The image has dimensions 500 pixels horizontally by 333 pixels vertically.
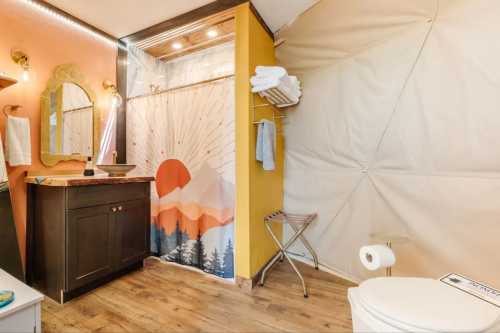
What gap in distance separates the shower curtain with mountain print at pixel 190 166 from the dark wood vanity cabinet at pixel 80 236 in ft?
1.07

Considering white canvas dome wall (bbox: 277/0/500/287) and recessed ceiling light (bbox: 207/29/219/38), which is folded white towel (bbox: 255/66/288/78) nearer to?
white canvas dome wall (bbox: 277/0/500/287)

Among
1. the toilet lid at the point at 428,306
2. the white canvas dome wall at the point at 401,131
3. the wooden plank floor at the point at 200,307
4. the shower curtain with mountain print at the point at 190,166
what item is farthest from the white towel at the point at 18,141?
the toilet lid at the point at 428,306

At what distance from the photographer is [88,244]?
5.97 feet

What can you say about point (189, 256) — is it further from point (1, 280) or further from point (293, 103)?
point (293, 103)

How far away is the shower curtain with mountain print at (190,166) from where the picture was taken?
2102 mm

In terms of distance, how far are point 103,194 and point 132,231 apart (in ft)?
1.51

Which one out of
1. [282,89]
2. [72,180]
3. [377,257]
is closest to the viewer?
[377,257]

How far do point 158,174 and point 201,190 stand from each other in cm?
56

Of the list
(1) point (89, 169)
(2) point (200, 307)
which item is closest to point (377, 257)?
(2) point (200, 307)

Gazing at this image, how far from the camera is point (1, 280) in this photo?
1.37 metres

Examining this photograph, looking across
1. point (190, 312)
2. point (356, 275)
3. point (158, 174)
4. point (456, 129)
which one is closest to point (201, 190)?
point (158, 174)

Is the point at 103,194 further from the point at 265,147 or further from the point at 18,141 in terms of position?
the point at 265,147

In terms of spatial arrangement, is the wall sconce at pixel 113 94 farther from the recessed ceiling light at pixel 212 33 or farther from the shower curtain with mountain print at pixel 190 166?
the recessed ceiling light at pixel 212 33

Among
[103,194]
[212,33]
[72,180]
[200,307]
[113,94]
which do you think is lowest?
[200,307]
